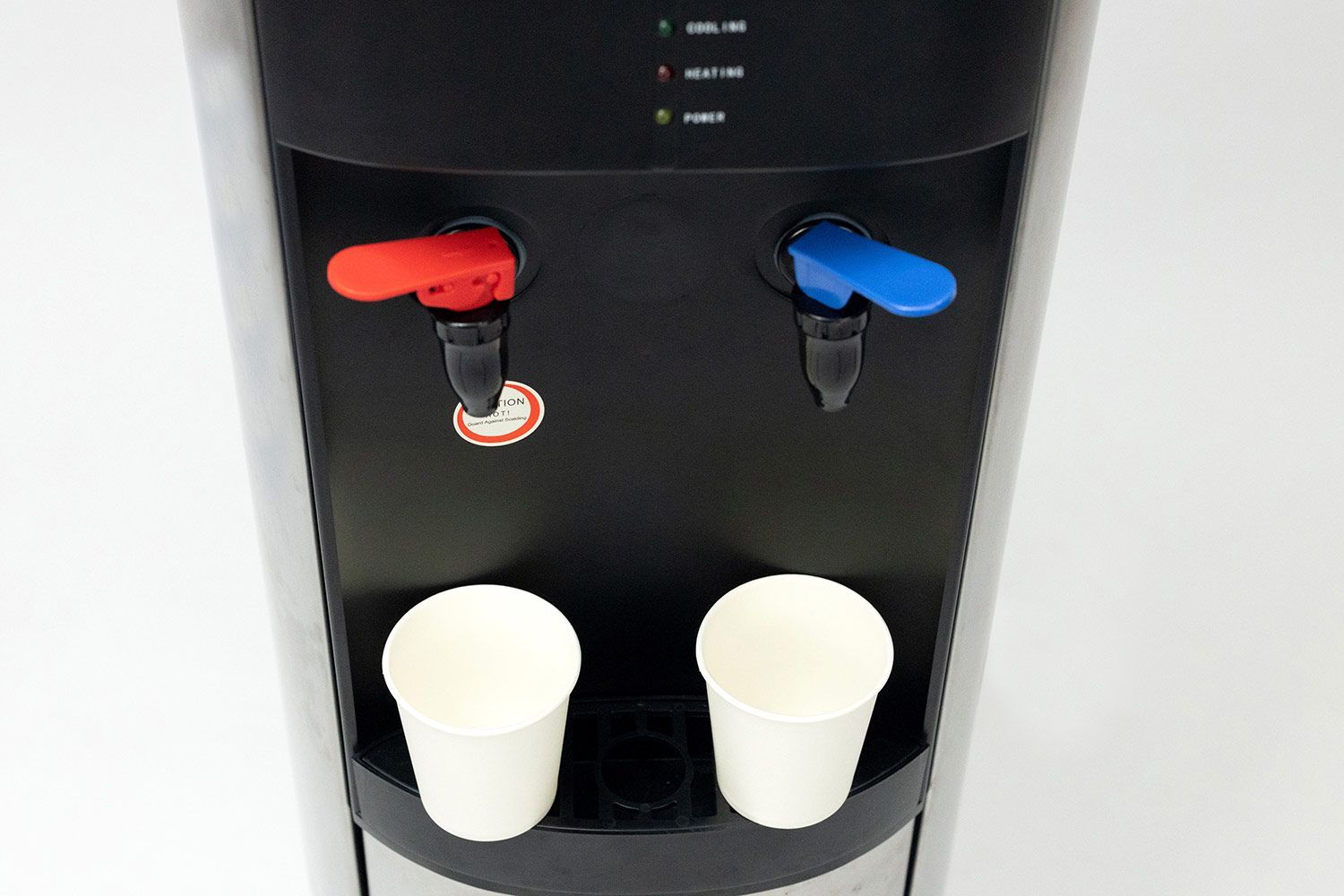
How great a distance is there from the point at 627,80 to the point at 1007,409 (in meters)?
0.30

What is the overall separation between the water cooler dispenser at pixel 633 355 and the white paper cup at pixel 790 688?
2 cm

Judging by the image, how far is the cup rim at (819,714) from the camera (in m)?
0.74

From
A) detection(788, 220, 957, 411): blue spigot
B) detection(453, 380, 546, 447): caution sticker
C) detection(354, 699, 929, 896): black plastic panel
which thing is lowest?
detection(354, 699, 929, 896): black plastic panel

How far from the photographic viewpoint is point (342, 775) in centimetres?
87

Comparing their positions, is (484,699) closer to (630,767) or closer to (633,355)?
(630,767)

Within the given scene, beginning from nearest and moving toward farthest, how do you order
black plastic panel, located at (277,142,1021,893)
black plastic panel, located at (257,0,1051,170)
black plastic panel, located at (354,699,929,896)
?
black plastic panel, located at (257,0,1051,170), black plastic panel, located at (277,142,1021,893), black plastic panel, located at (354,699,929,896)

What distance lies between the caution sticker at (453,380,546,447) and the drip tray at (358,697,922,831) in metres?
0.21

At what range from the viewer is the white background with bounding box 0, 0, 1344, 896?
112 centimetres

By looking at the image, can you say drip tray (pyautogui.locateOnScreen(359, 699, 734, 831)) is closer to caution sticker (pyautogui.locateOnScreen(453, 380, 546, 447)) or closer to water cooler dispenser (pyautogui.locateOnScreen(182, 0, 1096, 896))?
water cooler dispenser (pyautogui.locateOnScreen(182, 0, 1096, 896))

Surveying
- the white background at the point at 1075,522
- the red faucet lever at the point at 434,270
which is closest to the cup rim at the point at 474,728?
the red faucet lever at the point at 434,270

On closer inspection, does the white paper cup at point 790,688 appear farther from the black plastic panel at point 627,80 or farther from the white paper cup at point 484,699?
the black plastic panel at point 627,80

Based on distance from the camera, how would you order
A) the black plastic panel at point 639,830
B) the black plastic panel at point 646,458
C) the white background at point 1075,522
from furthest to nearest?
1. the white background at point 1075,522
2. the black plastic panel at point 639,830
3. the black plastic panel at point 646,458

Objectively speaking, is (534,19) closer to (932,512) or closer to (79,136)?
(932,512)

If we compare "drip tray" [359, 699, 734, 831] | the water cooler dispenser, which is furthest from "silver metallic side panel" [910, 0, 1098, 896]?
"drip tray" [359, 699, 734, 831]
